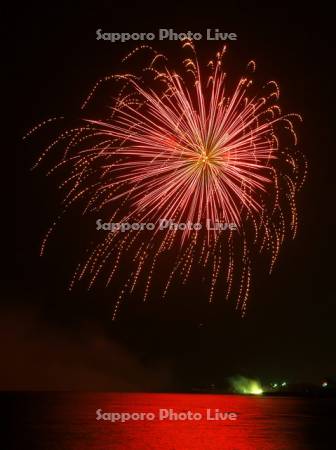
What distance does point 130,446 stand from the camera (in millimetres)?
48344

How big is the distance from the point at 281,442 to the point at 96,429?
A: 16.0 metres

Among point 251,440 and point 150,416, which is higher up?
point 150,416

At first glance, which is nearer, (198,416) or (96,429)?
(96,429)

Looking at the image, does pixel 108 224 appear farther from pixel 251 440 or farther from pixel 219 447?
pixel 251 440

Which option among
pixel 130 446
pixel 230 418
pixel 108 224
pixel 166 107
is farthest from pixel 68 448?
pixel 230 418

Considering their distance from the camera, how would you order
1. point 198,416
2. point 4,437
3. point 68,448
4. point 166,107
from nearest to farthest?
point 166,107 < point 68,448 < point 4,437 < point 198,416

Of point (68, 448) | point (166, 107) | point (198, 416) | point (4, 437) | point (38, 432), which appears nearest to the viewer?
point (166, 107)

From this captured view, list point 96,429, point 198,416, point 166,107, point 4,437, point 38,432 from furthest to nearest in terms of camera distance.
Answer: point 198,416, point 96,429, point 38,432, point 4,437, point 166,107

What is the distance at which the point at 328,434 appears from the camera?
2557 inches

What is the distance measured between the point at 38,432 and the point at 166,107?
35.9 m

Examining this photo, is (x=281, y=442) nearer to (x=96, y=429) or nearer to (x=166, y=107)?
(x=96, y=429)

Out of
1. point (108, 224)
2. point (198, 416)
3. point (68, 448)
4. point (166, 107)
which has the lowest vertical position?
point (68, 448)

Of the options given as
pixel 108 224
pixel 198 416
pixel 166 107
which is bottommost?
pixel 108 224

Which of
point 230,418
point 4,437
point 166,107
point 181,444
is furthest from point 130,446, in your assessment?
point 230,418
